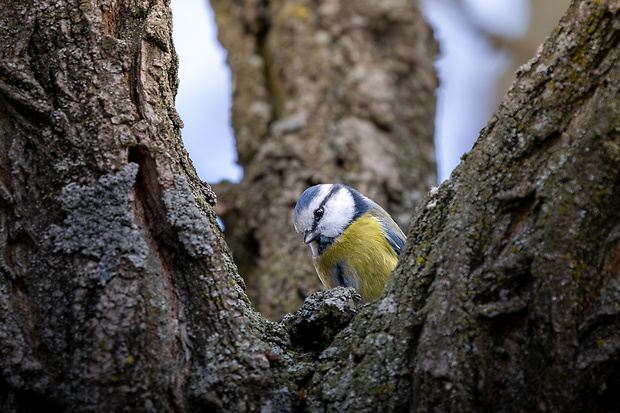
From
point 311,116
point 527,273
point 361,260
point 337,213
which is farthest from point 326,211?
point 527,273

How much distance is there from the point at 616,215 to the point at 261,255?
2.12 m

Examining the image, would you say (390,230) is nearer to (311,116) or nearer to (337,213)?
(337,213)

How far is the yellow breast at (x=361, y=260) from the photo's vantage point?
2781mm

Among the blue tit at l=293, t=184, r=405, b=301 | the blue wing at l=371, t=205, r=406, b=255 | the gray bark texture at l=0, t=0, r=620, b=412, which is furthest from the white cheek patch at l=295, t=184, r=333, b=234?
the gray bark texture at l=0, t=0, r=620, b=412

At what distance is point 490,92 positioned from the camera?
5.80 m

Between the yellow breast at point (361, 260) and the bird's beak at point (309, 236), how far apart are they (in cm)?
9

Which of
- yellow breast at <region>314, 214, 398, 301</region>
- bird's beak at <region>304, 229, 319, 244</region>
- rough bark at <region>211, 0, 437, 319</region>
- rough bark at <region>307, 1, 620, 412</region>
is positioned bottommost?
rough bark at <region>307, 1, 620, 412</region>

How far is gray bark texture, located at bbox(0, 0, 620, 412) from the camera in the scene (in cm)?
123

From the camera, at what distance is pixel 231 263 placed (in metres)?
1.58

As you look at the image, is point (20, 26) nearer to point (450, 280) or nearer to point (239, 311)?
point (239, 311)

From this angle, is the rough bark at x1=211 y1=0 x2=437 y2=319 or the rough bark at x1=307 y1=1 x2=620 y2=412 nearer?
the rough bark at x1=307 y1=1 x2=620 y2=412

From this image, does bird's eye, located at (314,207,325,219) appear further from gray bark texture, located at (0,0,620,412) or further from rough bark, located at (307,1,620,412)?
rough bark, located at (307,1,620,412)

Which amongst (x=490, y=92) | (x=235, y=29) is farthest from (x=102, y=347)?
(x=490, y=92)

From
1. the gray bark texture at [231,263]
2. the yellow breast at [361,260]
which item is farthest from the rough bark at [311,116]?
the gray bark texture at [231,263]
